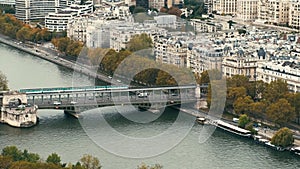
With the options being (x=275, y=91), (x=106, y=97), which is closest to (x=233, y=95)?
(x=275, y=91)

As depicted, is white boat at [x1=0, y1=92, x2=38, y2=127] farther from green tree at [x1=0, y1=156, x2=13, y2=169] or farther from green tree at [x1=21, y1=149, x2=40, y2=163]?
green tree at [x1=0, y1=156, x2=13, y2=169]

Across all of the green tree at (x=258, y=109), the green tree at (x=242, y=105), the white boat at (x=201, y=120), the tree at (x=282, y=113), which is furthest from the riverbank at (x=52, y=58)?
the tree at (x=282, y=113)

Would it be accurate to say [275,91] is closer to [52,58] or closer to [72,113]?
[72,113]

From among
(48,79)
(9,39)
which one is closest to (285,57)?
(48,79)

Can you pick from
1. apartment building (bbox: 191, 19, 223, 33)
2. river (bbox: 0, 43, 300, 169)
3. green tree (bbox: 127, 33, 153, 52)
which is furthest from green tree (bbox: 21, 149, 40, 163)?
apartment building (bbox: 191, 19, 223, 33)

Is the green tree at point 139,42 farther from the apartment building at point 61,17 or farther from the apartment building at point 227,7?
the apartment building at point 227,7
